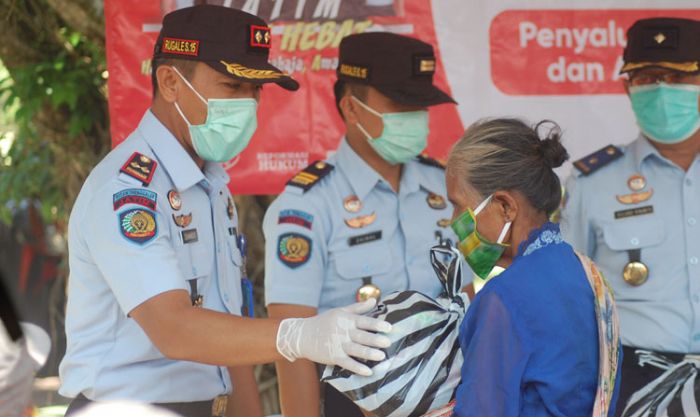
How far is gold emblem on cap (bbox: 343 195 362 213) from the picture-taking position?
3.45 m

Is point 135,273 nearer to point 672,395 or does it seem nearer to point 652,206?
point 672,395

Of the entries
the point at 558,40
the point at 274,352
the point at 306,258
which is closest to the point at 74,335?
the point at 274,352

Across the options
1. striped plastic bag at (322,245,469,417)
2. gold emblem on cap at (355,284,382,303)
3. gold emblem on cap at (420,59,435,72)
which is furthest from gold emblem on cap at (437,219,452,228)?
striped plastic bag at (322,245,469,417)

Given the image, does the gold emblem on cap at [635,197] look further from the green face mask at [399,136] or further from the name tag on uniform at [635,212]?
the green face mask at [399,136]

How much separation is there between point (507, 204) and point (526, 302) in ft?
0.99

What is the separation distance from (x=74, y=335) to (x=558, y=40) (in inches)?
99.2

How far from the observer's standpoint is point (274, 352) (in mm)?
2398

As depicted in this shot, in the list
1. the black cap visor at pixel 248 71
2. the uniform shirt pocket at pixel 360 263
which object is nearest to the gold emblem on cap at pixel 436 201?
the uniform shirt pocket at pixel 360 263

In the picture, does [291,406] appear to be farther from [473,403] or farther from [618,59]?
[618,59]

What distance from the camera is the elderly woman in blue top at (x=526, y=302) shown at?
2236 millimetres

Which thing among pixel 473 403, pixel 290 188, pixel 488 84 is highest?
pixel 488 84

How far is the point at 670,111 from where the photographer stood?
141 inches

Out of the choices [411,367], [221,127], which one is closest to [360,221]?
[221,127]

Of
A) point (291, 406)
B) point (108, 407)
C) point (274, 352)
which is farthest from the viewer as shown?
point (291, 406)
